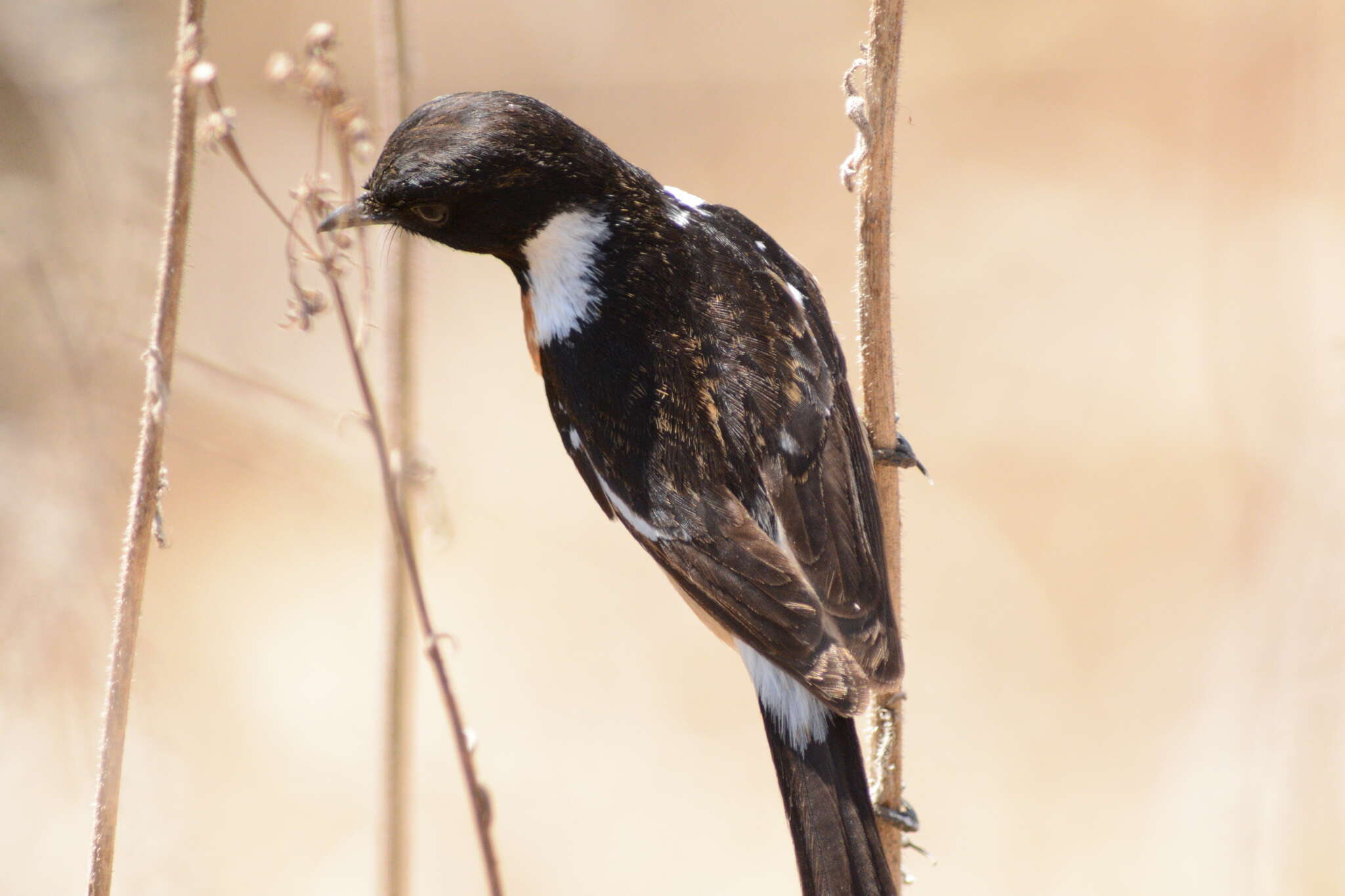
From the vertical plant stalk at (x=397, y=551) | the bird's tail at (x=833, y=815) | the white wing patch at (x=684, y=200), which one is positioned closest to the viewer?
the vertical plant stalk at (x=397, y=551)

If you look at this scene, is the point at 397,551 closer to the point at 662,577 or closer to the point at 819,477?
the point at 819,477

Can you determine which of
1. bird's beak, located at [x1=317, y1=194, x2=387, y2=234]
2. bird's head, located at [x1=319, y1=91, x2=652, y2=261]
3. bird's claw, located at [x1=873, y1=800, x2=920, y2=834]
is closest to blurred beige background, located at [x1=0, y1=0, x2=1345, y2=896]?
bird's beak, located at [x1=317, y1=194, x2=387, y2=234]

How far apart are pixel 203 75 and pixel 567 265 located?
4.16 feet

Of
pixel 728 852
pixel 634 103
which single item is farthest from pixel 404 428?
pixel 634 103

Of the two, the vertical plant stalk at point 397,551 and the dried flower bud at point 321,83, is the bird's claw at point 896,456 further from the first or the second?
the dried flower bud at point 321,83

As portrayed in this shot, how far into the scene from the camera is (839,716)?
7.72 ft

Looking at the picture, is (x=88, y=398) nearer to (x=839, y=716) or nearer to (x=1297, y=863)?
(x=839, y=716)

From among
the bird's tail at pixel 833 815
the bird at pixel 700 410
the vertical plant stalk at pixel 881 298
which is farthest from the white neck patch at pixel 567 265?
the bird's tail at pixel 833 815

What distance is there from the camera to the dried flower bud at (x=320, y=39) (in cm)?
145

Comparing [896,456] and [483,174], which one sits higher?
[483,174]

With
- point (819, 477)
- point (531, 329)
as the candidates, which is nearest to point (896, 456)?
point (819, 477)

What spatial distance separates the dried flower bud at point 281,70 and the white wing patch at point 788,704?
4.63 ft

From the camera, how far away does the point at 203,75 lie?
134cm

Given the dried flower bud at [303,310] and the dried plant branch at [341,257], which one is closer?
the dried plant branch at [341,257]
